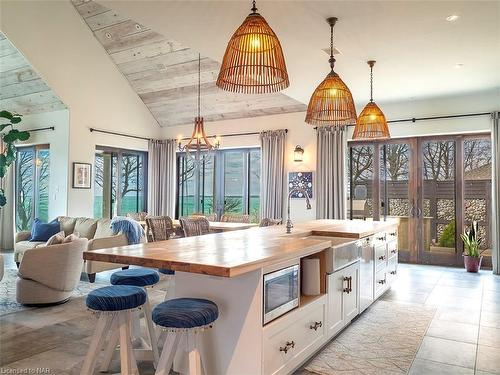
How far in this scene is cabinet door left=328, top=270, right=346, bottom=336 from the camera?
312 cm

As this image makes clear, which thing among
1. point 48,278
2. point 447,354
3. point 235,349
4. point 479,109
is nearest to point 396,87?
point 479,109

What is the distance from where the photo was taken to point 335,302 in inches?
127

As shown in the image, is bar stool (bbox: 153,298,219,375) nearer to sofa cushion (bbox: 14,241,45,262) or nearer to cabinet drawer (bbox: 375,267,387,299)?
cabinet drawer (bbox: 375,267,387,299)

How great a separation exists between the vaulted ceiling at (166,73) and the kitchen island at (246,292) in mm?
5120

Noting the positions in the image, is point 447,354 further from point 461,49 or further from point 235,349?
point 461,49

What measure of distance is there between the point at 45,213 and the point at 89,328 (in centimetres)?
539

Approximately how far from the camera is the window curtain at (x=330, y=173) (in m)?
7.23

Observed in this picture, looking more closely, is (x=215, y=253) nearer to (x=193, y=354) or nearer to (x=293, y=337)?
(x=193, y=354)

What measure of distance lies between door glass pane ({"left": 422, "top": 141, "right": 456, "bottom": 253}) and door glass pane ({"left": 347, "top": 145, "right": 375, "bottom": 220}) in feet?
3.13

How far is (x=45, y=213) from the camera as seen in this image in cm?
812

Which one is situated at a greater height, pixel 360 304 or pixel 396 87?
pixel 396 87

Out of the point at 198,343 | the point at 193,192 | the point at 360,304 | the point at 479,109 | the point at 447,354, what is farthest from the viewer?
the point at 193,192

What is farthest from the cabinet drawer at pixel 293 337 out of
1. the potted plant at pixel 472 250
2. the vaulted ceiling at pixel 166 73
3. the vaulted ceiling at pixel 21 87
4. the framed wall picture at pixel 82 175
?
the vaulted ceiling at pixel 21 87

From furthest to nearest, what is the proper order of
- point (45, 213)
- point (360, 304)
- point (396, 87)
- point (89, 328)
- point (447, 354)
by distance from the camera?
1. point (45, 213)
2. point (396, 87)
3. point (360, 304)
4. point (89, 328)
5. point (447, 354)
